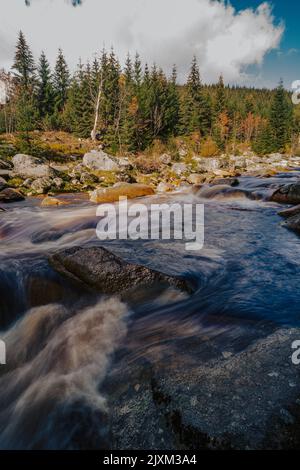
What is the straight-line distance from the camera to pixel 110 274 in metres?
4.99

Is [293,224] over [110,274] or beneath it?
over

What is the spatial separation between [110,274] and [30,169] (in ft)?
65.0

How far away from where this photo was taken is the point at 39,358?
3.96 meters

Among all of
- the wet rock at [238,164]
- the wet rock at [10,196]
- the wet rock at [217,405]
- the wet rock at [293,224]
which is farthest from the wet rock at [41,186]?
the wet rock at [238,164]

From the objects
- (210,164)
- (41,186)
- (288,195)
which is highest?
(210,164)

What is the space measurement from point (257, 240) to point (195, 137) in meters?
50.9

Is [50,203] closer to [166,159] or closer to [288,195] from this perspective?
[288,195]

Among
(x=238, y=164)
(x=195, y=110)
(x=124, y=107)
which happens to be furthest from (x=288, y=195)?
(x=195, y=110)

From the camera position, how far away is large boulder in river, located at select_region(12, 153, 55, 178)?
21.6 metres

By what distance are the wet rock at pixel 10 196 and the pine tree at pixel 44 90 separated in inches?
1843

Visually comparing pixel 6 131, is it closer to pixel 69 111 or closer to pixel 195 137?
pixel 69 111

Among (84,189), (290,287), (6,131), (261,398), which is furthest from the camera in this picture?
(6,131)

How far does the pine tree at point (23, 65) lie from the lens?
190 ft
